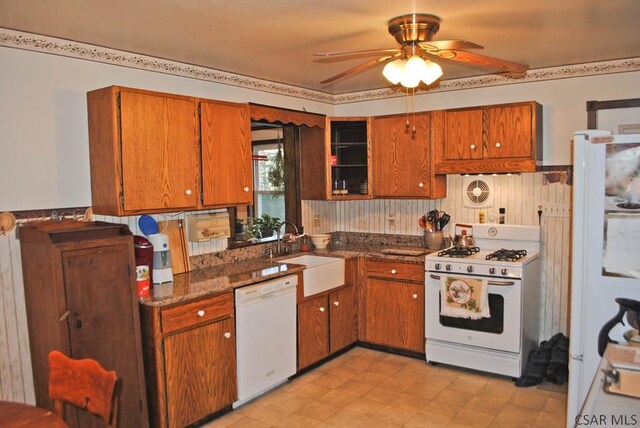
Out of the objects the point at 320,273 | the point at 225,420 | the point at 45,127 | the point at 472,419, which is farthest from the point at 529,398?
the point at 45,127

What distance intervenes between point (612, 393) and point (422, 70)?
5.41 feet

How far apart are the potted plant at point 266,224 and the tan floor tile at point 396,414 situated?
184cm

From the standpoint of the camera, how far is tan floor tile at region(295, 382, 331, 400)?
12.0 ft

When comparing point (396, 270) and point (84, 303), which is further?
point (396, 270)

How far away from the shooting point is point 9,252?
9.22 ft

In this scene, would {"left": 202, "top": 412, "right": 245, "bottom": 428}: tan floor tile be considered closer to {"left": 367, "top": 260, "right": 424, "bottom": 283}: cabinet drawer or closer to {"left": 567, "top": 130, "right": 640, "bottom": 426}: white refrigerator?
{"left": 367, "top": 260, "right": 424, "bottom": 283}: cabinet drawer

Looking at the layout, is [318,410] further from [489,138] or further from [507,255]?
[489,138]

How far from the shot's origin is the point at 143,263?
3.10m

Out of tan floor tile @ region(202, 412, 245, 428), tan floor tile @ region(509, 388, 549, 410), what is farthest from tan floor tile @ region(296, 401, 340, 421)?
tan floor tile @ region(509, 388, 549, 410)

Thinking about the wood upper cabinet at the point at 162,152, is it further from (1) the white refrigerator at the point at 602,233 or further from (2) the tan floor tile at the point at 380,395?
(1) the white refrigerator at the point at 602,233

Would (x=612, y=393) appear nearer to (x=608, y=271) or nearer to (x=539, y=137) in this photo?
(x=608, y=271)

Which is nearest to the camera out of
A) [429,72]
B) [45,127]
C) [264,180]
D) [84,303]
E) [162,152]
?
[429,72]

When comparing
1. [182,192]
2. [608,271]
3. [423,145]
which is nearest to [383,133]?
[423,145]

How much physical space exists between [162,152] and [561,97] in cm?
317
